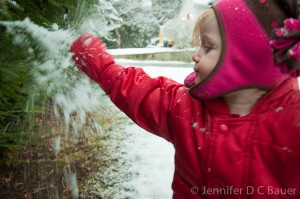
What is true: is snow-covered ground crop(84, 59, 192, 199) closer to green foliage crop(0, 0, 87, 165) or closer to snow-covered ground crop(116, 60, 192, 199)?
snow-covered ground crop(116, 60, 192, 199)

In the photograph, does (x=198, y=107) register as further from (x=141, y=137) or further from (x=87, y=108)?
(x=141, y=137)

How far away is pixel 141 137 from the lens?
409 centimetres

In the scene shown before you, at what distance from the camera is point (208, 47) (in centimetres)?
136

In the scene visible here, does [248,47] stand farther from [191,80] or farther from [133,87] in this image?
[133,87]

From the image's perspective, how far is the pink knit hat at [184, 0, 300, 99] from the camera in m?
1.26

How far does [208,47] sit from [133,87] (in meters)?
0.43

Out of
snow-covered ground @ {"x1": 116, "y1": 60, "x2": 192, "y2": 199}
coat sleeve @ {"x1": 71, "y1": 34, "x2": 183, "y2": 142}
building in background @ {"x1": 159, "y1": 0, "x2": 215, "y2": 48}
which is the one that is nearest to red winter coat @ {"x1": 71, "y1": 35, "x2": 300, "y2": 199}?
coat sleeve @ {"x1": 71, "y1": 34, "x2": 183, "y2": 142}

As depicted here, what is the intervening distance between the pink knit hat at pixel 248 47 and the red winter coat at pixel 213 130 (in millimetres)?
107

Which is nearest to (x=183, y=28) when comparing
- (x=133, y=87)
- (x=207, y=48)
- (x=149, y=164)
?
(x=149, y=164)

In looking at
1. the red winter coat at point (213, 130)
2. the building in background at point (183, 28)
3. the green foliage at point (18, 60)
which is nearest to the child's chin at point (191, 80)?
the red winter coat at point (213, 130)

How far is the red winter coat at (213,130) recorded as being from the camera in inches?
50.0

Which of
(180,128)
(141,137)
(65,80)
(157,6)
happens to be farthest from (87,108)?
(157,6)

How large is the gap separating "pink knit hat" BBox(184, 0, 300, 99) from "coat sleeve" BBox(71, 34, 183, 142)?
0.24 m

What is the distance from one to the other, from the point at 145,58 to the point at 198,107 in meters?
12.3
